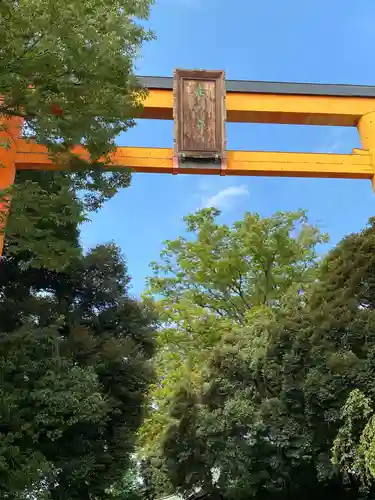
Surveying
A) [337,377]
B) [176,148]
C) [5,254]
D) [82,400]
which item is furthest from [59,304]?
[337,377]

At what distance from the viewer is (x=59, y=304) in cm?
822

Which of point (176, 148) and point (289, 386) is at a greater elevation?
point (176, 148)

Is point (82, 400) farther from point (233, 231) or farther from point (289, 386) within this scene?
point (233, 231)

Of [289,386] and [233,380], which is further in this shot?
[233,380]

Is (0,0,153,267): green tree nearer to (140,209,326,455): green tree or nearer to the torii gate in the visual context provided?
the torii gate

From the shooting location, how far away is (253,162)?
25.1 ft

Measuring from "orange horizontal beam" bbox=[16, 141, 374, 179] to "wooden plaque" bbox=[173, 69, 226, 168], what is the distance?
0.18 m

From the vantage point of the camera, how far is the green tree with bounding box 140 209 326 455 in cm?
1311

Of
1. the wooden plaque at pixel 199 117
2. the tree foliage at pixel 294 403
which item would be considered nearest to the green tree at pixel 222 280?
the tree foliage at pixel 294 403

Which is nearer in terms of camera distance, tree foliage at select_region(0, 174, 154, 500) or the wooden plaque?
tree foliage at select_region(0, 174, 154, 500)

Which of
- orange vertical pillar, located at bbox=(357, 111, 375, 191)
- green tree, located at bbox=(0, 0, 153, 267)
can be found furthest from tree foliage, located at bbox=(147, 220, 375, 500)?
green tree, located at bbox=(0, 0, 153, 267)

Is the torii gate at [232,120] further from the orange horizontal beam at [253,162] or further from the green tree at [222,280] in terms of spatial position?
the green tree at [222,280]

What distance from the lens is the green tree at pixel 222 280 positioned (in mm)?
13109

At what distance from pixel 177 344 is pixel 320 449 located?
6517mm
